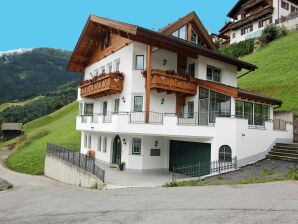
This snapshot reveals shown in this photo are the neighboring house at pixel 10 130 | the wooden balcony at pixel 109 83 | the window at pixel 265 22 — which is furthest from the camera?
the neighboring house at pixel 10 130

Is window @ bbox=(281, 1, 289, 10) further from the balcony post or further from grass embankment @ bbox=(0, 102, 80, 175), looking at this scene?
the balcony post

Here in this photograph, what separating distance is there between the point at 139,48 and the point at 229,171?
10878mm

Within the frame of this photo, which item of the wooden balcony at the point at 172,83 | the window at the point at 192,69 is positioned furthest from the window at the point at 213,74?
the wooden balcony at the point at 172,83

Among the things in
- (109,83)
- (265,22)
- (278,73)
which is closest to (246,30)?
(265,22)

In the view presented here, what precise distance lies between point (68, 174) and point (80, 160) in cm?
271

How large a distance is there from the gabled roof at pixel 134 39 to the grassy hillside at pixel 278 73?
7485 millimetres

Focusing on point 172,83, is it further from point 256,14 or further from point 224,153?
point 256,14

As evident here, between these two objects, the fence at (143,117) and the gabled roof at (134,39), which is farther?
the fence at (143,117)

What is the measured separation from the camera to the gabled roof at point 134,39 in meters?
20.7

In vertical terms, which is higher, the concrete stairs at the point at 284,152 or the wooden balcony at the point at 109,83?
the wooden balcony at the point at 109,83

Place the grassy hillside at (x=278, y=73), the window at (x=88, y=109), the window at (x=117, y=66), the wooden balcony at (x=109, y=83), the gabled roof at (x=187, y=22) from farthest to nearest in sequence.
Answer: the grassy hillside at (x=278, y=73)
the window at (x=88, y=109)
the gabled roof at (x=187, y=22)
the window at (x=117, y=66)
the wooden balcony at (x=109, y=83)

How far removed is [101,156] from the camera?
2759 cm

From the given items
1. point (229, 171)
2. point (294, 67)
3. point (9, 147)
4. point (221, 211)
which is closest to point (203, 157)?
point (229, 171)

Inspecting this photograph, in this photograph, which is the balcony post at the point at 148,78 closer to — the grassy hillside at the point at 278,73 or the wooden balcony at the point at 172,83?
the wooden balcony at the point at 172,83
